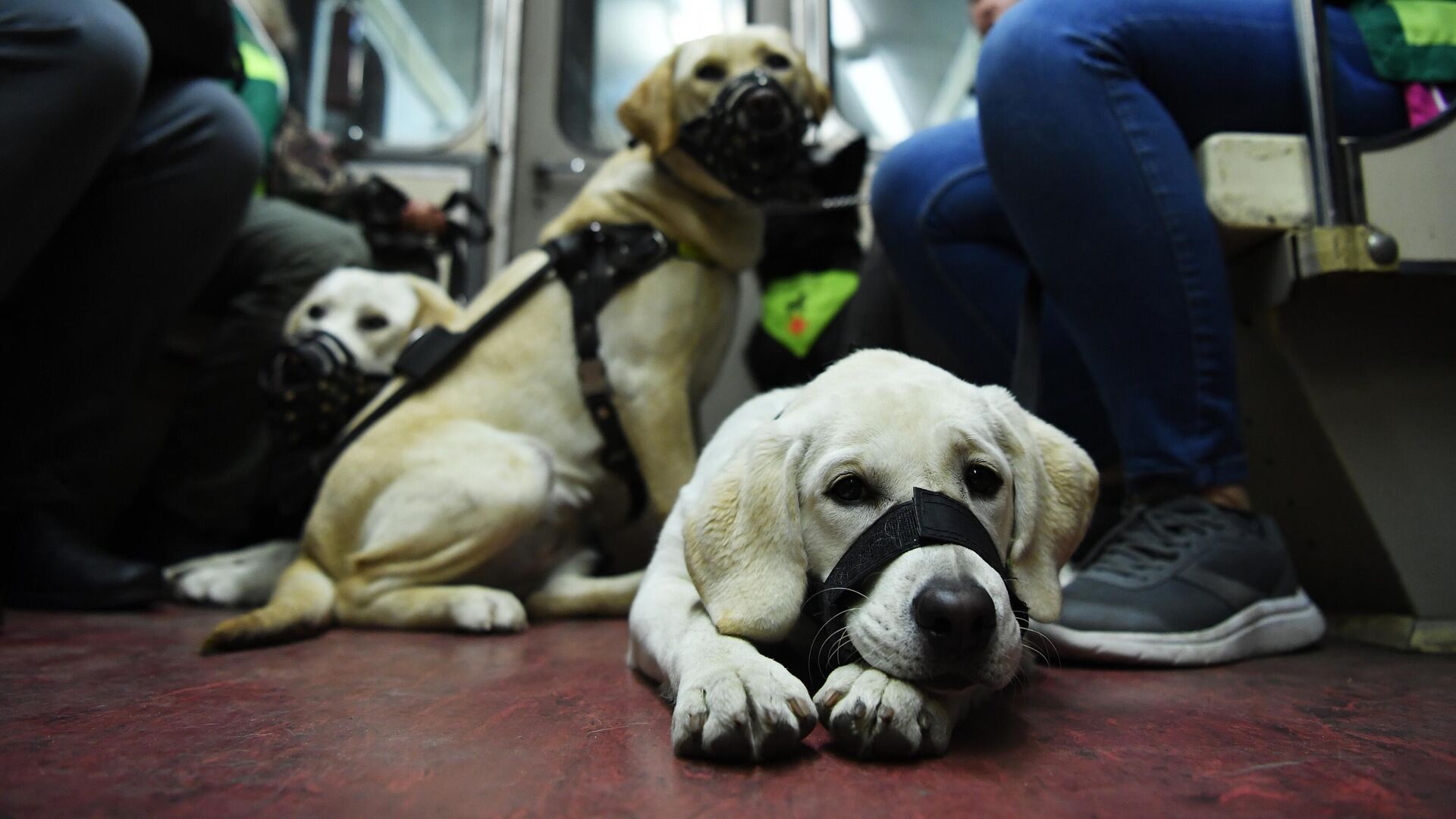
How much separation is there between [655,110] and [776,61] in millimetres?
381

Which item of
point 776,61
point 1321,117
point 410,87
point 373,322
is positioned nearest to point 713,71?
point 776,61

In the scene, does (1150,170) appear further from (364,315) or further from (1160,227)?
(364,315)

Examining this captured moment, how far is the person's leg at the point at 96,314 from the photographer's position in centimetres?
194

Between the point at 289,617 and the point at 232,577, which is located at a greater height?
the point at 289,617

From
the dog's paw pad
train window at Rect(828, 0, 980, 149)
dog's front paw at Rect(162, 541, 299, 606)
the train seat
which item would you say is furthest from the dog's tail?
train window at Rect(828, 0, 980, 149)

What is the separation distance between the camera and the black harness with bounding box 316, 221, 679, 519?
2000 millimetres

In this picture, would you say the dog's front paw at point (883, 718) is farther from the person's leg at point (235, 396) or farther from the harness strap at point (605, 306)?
the person's leg at point (235, 396)

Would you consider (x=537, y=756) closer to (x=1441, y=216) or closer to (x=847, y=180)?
(x=1441, y=216)

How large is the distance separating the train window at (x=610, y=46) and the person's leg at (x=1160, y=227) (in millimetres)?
2606

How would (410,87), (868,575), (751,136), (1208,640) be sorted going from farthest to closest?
1. (410,87)
2. (751,136)
3. (1208,640)
4. (868,575)

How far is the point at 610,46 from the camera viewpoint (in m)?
3.85

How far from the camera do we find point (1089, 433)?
6.50 ft

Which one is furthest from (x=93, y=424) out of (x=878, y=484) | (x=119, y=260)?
(x=878, y=484)

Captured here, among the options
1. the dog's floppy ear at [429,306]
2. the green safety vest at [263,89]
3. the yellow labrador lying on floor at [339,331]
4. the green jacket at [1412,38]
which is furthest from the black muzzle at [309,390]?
the green jacket at [1412,38]
